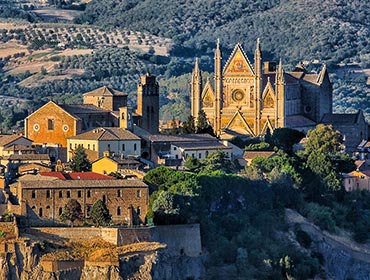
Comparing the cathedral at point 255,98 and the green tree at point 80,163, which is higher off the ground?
the cathedral at point 255,98

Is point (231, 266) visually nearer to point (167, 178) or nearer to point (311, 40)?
point (167, 178)

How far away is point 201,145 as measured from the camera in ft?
319

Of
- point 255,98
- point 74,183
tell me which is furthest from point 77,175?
point 255,98

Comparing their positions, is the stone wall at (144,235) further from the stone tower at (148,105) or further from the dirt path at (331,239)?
the stone tower at (148,105)

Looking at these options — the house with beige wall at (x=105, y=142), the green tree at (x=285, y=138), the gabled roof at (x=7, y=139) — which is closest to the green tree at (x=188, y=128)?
the green tree at (x=285, y=138)

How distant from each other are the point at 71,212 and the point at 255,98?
116 ft

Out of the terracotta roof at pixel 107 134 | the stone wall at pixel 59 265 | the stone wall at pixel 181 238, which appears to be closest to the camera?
the stone wall at pixel 59 265

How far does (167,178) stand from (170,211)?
15.4 feet

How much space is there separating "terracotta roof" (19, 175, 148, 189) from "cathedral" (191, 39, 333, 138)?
29.5 meters

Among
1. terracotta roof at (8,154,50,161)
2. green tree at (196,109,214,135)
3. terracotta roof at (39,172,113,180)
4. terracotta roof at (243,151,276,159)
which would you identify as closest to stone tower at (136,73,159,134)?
green tree at (196,109,214,135)

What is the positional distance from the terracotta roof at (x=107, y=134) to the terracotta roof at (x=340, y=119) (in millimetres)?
22814

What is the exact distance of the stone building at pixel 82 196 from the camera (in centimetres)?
7906

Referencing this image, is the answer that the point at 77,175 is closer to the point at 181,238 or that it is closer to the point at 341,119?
the point at 181,238

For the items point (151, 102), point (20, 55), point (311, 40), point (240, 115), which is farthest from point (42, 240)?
point (311, 40)
